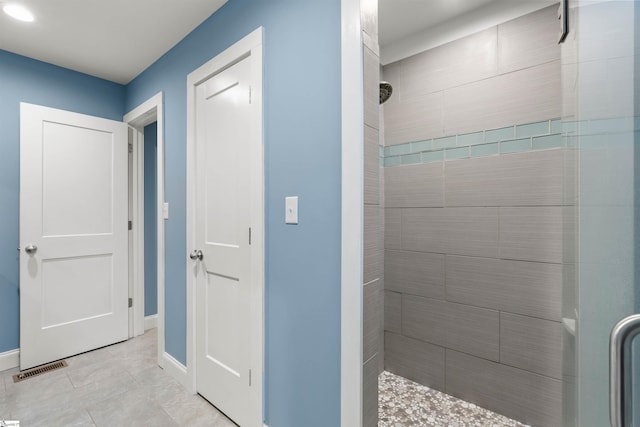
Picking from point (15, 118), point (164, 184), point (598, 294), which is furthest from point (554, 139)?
point (15, 118)

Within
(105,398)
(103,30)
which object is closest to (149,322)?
(105,398)

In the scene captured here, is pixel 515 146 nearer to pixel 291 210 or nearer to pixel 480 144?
pixel 480 144

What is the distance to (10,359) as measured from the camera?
2.43 metres

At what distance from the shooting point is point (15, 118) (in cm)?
244

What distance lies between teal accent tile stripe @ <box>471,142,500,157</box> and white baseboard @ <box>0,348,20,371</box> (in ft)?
12.3

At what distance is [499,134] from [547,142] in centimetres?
25

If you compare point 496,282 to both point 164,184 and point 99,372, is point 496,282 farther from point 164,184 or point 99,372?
point 99,372

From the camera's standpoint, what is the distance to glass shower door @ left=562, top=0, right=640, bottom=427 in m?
0.59

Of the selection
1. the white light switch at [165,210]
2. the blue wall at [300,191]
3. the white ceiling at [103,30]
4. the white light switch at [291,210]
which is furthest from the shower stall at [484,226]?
the white light switch at [165,210]

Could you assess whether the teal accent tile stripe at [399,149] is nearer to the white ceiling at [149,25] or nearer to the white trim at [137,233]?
the white ceiling at [149,25]

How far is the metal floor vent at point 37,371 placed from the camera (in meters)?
2.28

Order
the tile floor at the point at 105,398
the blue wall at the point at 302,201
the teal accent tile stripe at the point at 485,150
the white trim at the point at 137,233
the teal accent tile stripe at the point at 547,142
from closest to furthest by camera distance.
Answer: the blue wall at the point at 302,201
the teal accent tile stripe at the point at 547,142
the tile floor at the point at 105,398
the teal accent tile stripe at the point at 485,150
the white trim at the point at 137,233

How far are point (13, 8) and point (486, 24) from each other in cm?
292

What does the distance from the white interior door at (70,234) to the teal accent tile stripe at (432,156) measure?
106 inches
